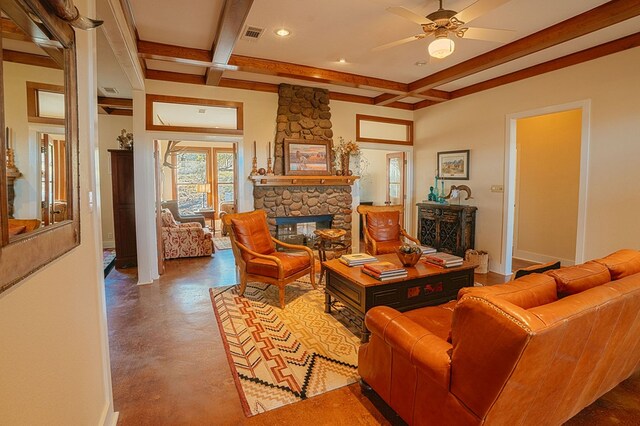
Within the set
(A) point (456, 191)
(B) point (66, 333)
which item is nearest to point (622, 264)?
(B) point (66, 333)

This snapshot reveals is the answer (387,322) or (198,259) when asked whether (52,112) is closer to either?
(387,322)

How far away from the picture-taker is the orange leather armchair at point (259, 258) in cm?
369

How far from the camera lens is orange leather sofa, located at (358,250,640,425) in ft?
4.06

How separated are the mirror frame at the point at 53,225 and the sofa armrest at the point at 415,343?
60.4 inches

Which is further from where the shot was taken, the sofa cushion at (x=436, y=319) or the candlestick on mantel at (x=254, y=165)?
the candlestick on mantel at (x=254, y=165)

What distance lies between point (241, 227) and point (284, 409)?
90.6 inches

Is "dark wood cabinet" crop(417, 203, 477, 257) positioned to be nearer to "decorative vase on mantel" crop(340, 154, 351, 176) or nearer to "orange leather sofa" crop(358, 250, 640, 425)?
"decorative vase on mantel" crop(340, 154, 351, 176)

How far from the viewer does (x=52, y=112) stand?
1225mm

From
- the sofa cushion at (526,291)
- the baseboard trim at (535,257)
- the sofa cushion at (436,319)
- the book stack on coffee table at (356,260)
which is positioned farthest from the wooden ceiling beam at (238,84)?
the sofa cushion at (526,291)

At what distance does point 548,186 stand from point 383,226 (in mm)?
3069

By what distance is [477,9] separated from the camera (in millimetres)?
2592

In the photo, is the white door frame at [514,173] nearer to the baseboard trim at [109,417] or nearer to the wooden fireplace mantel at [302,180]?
the wooden fireplace mantel at [302,180]

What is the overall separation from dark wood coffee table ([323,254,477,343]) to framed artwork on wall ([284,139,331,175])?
2.52 metres

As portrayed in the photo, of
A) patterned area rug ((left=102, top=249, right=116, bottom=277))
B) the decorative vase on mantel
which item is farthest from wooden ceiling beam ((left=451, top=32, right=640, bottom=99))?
patterned area rug ((left=102, top=249, right=116, bottom=277))
